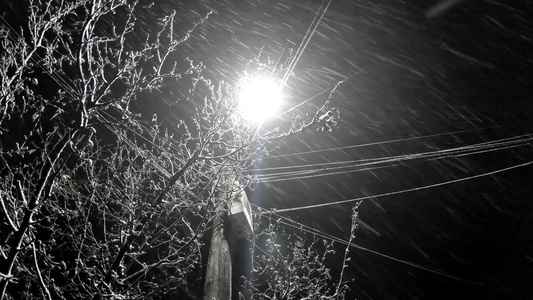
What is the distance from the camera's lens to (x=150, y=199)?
5.50 meters

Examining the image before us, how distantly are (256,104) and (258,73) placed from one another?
43 centimetres

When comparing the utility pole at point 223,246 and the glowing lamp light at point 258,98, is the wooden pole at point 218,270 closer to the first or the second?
the utility pole at point 223,246

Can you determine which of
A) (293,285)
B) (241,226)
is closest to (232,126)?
(241,226)

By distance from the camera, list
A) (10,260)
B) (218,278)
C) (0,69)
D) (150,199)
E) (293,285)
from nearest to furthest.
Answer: (218,278)
(10,260)
(0,69)
(150,199)
(293,285)

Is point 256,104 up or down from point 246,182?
up

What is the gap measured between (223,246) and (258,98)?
2160 mm

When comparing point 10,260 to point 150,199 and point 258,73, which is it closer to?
point 150,199

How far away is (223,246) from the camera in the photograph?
173 inches

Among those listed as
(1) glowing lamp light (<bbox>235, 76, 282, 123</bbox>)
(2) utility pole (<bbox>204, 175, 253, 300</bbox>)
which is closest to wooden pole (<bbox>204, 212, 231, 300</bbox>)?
(2) utility pole (<bbox>204, 175, 253, 300</bbox>)

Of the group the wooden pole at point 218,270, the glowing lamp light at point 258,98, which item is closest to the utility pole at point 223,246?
the wooden pole at point 218,270

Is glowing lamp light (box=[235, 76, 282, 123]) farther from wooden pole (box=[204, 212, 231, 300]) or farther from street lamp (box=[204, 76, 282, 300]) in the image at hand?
wooden pole (box=[204, 212, 231, 300])

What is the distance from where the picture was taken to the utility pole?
12.0 ft

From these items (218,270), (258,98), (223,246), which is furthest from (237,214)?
(258,98)

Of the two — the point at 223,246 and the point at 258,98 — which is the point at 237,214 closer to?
the point at 223,246
